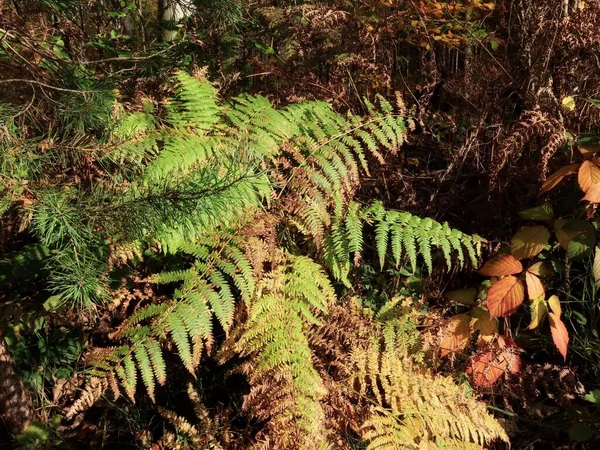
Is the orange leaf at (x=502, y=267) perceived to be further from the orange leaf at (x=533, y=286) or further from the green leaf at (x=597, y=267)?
the green leaf at (x=597, y=267)

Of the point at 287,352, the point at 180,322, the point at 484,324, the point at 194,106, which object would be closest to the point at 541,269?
the point at 484,324

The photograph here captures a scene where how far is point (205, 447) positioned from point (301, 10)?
7.92 feet

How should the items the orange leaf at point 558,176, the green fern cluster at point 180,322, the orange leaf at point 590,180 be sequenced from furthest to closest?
the orange leaf at point 558,176
the orange leaf at point 590,180
the green fern cluster at point 180,322

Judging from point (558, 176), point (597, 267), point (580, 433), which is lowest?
point (580, 433)

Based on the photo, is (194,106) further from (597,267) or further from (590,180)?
(597,267)

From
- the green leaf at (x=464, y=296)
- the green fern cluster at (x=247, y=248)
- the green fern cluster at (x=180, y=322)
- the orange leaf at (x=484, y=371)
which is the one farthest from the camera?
the green leaf at (x=464, y=296)

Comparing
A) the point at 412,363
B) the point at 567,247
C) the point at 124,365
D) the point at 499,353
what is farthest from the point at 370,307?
the point at 124,365

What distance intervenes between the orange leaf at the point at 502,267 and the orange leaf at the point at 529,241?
37 mm

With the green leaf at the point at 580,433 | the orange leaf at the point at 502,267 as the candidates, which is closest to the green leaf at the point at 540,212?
the orange leaf at the point at 502,267

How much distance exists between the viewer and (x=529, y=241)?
7.88 ft

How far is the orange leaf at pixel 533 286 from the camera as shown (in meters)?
2.36

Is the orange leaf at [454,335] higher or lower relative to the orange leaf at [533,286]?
lower

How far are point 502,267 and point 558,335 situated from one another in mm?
368

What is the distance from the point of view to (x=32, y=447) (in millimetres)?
2105
